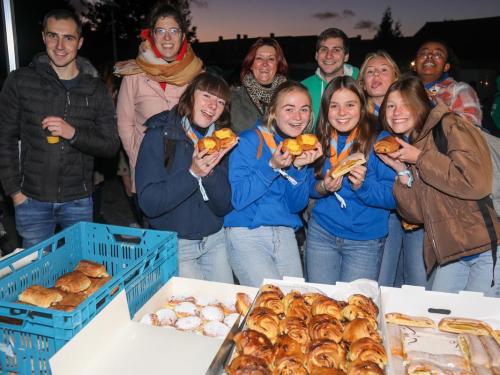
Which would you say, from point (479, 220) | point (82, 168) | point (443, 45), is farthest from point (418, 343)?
point (443, 45)

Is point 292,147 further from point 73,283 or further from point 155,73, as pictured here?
point 155,73

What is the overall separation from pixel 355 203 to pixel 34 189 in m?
3.25

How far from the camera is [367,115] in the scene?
4184 millimetres

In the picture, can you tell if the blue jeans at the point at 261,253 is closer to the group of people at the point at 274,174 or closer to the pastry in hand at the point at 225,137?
the group of people at the point at 274,174

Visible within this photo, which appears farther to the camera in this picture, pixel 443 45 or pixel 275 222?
pixel 443 45

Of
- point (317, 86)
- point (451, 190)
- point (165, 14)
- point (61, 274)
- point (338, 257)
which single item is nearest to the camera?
point (61, 274)

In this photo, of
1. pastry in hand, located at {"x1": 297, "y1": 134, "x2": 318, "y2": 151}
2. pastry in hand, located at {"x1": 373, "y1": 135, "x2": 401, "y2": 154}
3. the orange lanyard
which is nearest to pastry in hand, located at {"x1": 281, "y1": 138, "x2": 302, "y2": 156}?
pastry in hand, located at {"x1": 297, "y1": 134, "x2": 318, "y2": 151}

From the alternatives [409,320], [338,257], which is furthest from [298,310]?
[338,257]

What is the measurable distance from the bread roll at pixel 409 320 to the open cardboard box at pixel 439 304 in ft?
0.19

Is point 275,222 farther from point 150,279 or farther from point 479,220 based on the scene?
point 479,220

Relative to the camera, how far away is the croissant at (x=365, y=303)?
2518mm

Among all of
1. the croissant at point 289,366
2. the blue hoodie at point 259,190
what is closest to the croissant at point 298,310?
the croissant at point 289,366

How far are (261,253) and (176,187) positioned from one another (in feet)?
3.19

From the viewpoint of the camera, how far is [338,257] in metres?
4.22
